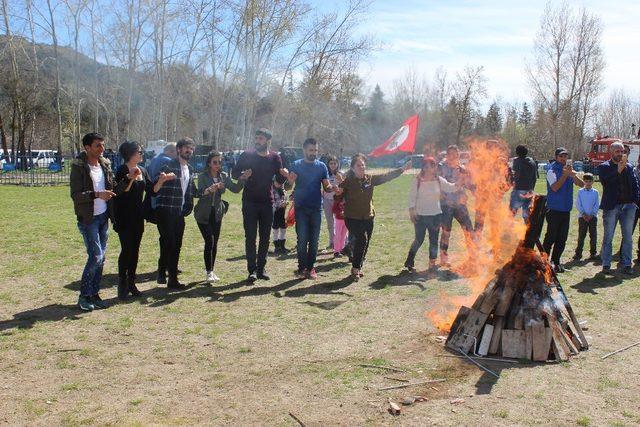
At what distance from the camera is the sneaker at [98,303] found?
6977 millimetres

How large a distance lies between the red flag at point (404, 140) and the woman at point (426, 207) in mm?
606

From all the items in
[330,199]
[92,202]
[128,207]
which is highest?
[92,202]

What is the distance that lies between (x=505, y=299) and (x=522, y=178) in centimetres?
546

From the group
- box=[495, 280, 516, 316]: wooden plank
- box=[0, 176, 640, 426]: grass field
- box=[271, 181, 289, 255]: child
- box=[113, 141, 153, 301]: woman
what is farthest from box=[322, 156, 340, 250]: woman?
box=[495, 280, 516, 316]: wooden plank

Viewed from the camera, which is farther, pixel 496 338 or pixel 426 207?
pixel 426 207

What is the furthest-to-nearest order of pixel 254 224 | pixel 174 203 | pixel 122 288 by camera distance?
pixel 254 224 < pixel 174 203 < pixel 122 288

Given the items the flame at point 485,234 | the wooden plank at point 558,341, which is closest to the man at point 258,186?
the flame at point 485,234

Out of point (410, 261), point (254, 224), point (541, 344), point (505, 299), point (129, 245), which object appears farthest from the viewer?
point (410, 261)

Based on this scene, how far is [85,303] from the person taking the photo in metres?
6.86

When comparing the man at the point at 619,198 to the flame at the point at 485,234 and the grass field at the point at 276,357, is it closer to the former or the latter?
the grass field at the point at 276,357

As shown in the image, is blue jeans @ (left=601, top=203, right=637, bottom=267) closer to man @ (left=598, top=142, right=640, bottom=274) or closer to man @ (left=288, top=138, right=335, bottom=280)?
man @ (left=598, top=142, right=640, bottom=274)

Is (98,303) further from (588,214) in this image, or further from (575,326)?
(588,214)

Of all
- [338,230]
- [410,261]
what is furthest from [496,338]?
[338,230]

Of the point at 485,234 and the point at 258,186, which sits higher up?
the point at 258,186
